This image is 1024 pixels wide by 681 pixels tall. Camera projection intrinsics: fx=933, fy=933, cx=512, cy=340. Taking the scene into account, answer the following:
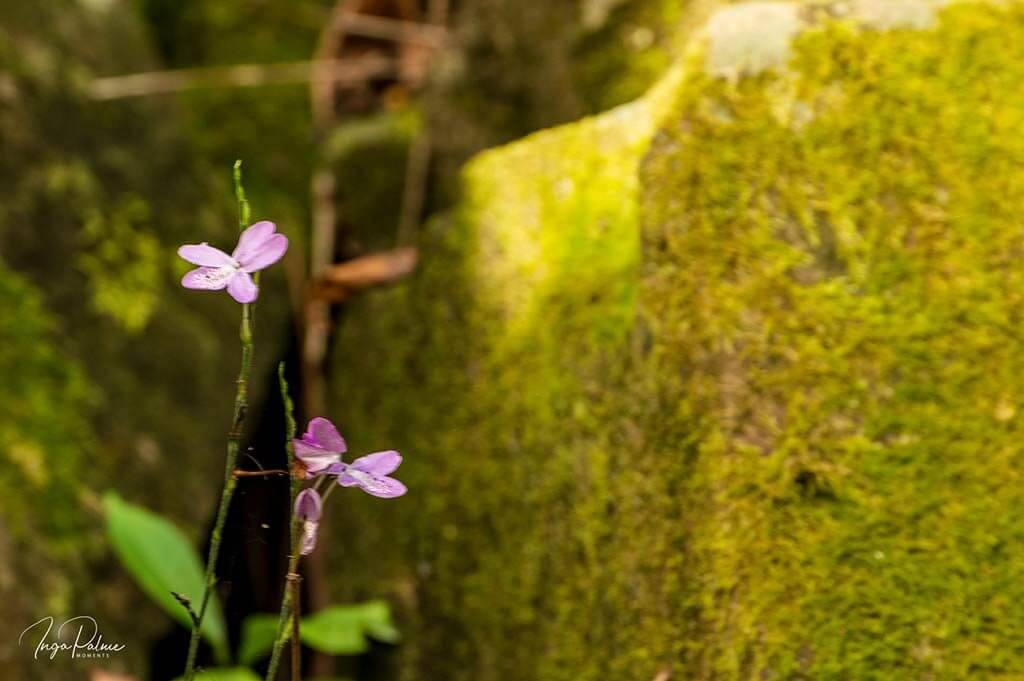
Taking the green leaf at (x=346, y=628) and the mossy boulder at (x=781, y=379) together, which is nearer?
the mossy boulder at (x=781, y=379)

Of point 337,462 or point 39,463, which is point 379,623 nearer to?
point 39,463

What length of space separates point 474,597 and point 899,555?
804 mm

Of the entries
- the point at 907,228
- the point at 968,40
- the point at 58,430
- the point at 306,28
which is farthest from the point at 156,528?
the point at 306,28

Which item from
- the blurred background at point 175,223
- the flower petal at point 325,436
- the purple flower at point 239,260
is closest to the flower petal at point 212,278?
the purple flower at point 239,260

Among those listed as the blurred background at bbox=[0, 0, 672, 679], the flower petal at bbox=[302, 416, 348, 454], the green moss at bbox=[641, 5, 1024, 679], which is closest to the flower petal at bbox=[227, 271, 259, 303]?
the flower petal at bbox=[302, 416, 348, 454]

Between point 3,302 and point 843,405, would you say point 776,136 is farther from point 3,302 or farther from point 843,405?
point 3,302

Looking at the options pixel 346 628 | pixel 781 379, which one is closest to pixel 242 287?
pixel 781 379

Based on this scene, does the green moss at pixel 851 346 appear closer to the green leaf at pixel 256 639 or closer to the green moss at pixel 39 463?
the green leaf at pixel 256 639

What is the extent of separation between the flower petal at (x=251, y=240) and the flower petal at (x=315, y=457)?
194mm

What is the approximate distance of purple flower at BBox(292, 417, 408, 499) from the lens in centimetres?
90

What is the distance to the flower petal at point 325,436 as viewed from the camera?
897 millimetres
